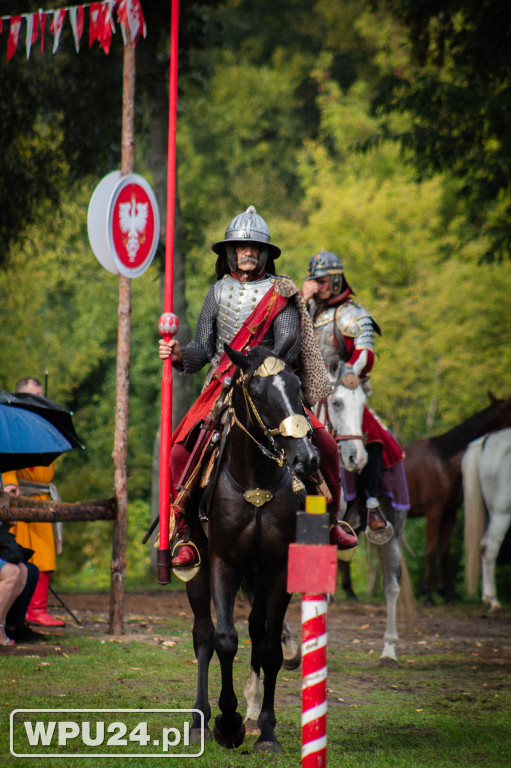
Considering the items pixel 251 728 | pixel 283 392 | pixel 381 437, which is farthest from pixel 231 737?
pixel 381 437

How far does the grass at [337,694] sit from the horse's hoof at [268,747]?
48mm

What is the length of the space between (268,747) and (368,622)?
6.24 meters

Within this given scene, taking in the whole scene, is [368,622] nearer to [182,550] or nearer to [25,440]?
[25,440]

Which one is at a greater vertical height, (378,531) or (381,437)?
(381,437)

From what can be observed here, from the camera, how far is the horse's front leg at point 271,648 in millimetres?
5430

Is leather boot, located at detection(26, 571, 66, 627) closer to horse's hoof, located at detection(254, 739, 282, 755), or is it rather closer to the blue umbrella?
the blue umbrella

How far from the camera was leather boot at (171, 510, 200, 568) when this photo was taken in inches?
224

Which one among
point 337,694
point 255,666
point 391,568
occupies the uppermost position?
point 391,568

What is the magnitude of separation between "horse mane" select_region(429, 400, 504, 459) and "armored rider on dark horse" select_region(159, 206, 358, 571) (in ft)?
25.5

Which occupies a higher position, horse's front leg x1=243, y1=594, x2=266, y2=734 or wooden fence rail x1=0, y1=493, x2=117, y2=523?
wooden fence rail x1=0, y1=493, x2=117, y2=523

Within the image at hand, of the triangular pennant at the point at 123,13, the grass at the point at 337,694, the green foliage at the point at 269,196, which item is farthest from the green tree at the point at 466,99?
the grass at the point at 337,694

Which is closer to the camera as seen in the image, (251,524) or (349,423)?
(251,524)

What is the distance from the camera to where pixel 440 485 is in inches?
545

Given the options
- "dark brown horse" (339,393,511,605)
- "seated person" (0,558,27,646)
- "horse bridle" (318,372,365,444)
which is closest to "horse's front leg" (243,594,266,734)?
"seated person" (0,558,27,646)
